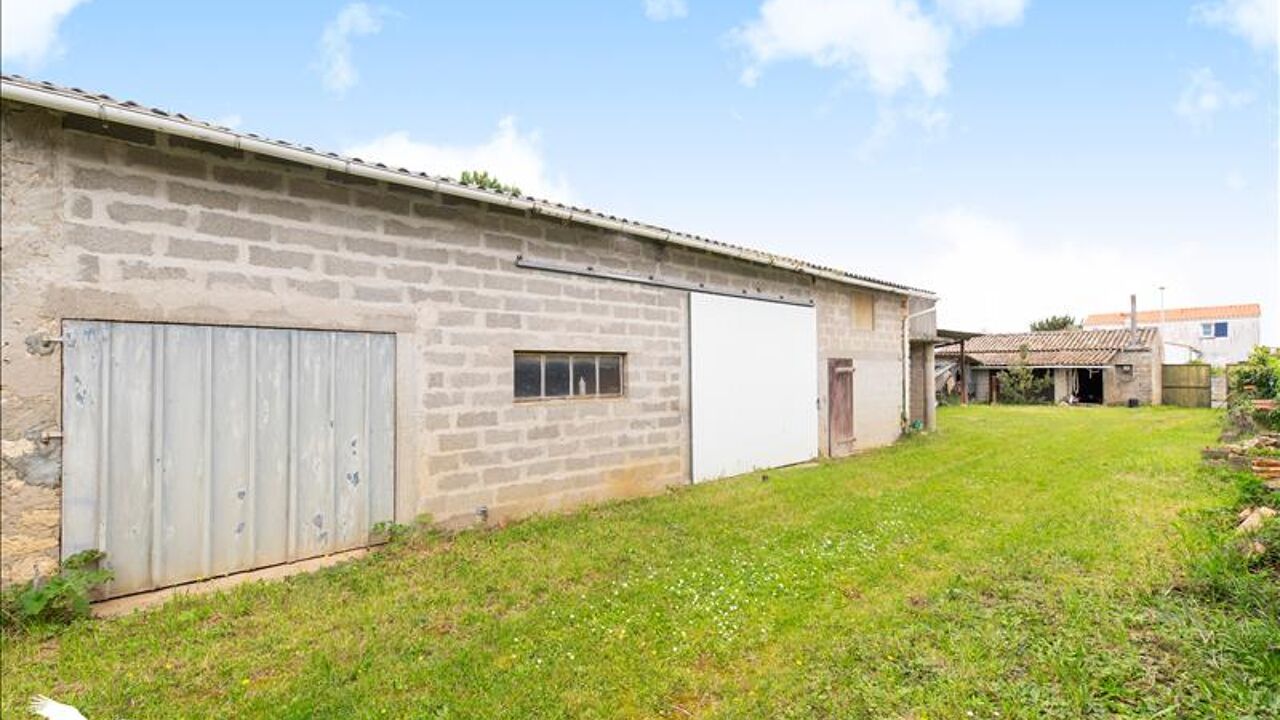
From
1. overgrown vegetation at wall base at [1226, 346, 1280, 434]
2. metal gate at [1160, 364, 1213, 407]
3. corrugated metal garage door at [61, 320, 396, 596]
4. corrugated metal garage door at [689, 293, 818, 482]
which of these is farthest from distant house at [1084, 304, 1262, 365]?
corrugated metal garage door at [61, 320, 396, 596]

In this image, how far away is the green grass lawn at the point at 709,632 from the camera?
2.59m

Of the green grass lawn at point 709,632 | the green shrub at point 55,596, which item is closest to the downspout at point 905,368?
the green grass lawn at point 709,632

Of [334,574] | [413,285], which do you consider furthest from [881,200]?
[334,574]

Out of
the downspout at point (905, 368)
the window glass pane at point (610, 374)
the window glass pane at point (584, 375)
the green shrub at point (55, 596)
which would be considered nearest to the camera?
the green shrub at point (55, 596)

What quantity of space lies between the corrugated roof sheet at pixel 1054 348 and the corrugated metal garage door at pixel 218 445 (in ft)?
92.6

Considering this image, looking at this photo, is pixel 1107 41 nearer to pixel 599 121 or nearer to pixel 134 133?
pixel 599 121

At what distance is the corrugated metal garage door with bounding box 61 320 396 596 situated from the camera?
363 centimetres

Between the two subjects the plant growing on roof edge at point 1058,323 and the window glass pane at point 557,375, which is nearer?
the window glass pane at point 557,375

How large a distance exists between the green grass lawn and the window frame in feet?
4.74

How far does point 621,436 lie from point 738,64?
7514mm

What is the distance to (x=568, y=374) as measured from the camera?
6.55 m

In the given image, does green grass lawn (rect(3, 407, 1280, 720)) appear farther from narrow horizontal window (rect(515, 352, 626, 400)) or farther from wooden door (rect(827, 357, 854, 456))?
wooden door (rect(827, 357, 854, 456))

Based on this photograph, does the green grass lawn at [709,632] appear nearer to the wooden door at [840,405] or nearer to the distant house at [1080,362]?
the wooden door at [840,405]

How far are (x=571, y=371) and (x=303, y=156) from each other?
3.42m
